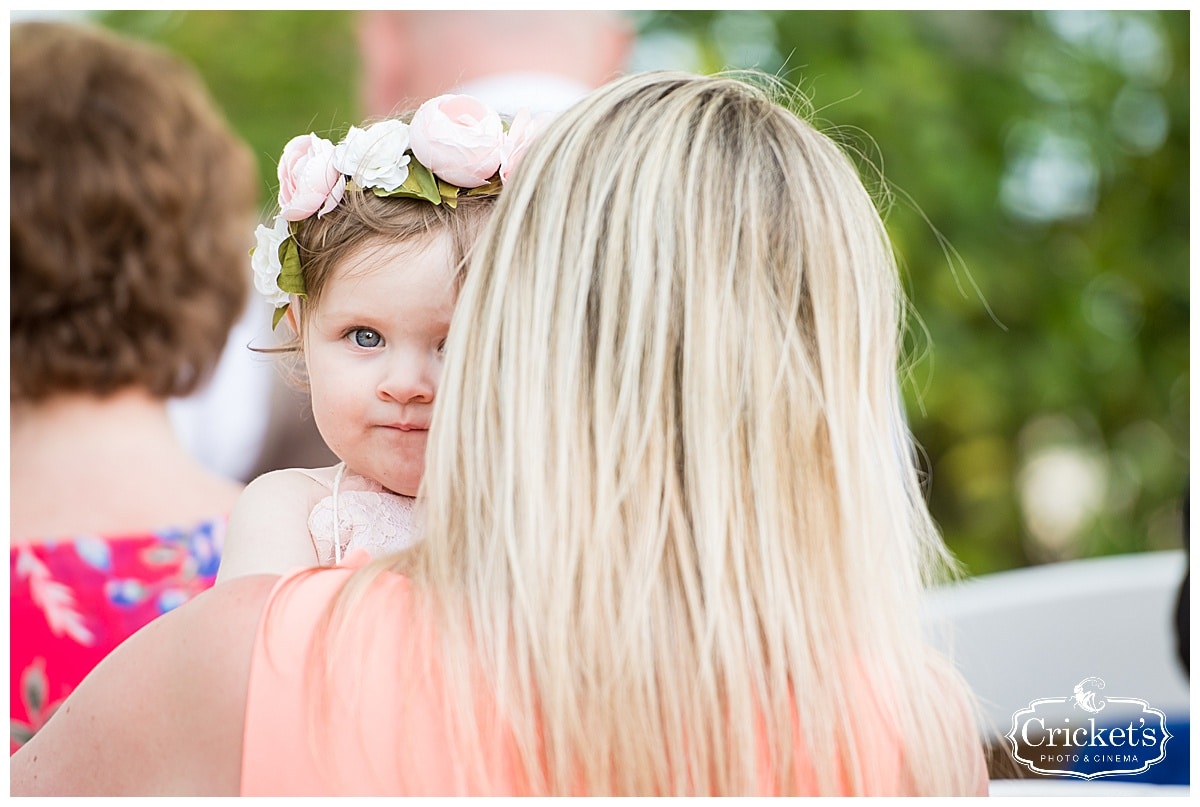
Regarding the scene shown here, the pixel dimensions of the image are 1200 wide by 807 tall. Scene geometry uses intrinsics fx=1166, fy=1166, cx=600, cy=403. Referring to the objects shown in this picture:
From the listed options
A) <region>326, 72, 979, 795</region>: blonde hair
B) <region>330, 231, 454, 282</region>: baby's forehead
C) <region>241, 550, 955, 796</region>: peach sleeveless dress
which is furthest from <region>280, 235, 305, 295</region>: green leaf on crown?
<region>241, 550, 955, 796</region>: peach sleeveless dress

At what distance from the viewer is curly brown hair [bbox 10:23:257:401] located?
1.99 meters

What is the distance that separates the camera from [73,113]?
6.62 feet

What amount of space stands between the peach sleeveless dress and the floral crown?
0.50 m

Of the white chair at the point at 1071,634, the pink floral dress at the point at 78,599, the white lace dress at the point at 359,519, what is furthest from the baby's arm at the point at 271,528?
the white chair at the point at 1071,634

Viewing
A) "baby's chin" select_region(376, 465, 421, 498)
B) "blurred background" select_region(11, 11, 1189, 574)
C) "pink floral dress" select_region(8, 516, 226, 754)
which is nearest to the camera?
"baby's chin" select_region(376, 465, 421, 498)

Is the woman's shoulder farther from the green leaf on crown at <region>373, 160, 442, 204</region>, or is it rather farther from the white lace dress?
the green leaf on crown at <region>373, 160, 442, 204</region>

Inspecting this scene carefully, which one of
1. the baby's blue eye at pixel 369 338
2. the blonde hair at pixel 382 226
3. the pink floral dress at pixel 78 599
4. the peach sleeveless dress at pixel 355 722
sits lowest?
the pink floral dress at pixel 78 599

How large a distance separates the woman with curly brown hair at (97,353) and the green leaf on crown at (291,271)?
766mm

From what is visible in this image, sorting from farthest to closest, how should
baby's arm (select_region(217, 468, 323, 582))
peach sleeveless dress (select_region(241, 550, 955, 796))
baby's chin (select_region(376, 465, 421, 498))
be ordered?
1. baby's chin (select_region(376, 465, 421, 498))
2. baby's arm (select_region(217, 468, 323, 582))
3. peach sleeveless dress (select_region(241, 550, 955, 796))

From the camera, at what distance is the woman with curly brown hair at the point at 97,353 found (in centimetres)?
193

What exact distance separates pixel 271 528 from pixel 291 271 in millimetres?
312

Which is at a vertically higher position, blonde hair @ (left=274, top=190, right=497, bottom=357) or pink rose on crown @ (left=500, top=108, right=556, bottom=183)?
pink rose on crown @ (left=500, top=108, right=556, bottom=183)

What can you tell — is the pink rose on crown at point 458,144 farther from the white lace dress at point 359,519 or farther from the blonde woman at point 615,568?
the white lace dress at point 359,519

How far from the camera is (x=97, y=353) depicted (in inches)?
79.5
